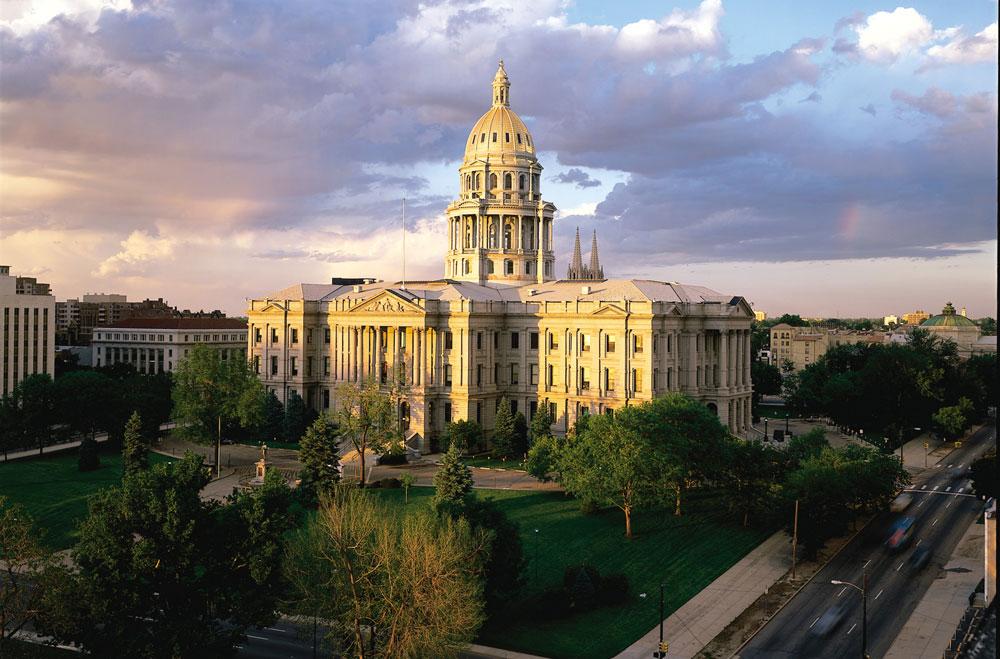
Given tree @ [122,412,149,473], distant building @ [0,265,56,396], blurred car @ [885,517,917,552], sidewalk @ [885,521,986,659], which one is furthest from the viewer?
distant building @ [0,265,56,396]

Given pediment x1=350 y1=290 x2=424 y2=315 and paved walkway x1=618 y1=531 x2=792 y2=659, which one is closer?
paved walkway x1=618 y1=531 x2=792 y2=659

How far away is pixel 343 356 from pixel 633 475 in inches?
2092

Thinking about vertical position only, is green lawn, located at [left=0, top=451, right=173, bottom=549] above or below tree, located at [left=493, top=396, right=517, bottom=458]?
below

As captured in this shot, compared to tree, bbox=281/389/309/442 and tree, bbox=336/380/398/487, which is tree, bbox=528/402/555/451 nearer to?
tree, bbox=336/380/398/487

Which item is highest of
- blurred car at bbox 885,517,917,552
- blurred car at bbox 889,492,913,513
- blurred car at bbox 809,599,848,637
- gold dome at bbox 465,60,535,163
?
gold dome at bbox 465,60,535,163

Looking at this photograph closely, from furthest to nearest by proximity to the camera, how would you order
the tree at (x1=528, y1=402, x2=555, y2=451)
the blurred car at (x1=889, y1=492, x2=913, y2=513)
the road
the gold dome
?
the gold dome → the tree at (x1=528, y1=402, x2=555, y2=451) → the blurred car at (x1=889, y1=492, x2=913, y2=513) → the road

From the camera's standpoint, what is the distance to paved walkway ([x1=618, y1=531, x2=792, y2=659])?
47.4 meters

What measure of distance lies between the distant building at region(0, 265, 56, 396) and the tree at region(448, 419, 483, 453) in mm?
67497

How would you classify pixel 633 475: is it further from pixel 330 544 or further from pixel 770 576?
pixel 330 544

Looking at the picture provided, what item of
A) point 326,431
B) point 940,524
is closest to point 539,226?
point 326,431

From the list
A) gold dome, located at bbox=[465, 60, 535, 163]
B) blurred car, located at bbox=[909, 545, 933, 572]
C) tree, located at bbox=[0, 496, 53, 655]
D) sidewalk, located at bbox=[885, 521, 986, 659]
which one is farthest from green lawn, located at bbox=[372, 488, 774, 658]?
gold dome, located at bbox=[465, 60, 535, 163]

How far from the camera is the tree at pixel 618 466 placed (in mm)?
65625

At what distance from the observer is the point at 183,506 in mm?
41312

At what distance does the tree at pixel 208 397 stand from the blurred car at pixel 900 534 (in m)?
57.6
